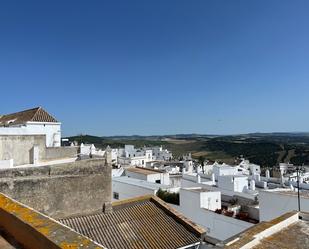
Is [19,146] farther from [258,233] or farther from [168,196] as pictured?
[168,196]

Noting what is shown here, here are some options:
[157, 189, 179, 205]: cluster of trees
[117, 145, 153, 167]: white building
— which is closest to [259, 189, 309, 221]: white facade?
[157, 189, 179, 205]: cluster of trees

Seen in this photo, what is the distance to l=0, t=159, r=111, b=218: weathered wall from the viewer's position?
32.7 ft

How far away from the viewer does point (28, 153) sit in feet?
52.0

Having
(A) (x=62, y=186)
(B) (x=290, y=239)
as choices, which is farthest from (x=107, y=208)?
(B) (x=290, y=239)

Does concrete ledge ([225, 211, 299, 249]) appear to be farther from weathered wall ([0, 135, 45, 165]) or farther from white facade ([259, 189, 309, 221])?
weathered wall ([0, 135, 45, 165])

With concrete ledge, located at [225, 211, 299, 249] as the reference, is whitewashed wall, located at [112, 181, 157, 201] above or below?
below

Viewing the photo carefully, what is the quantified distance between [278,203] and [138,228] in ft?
29.0

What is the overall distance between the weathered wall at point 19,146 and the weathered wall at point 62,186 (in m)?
4.76

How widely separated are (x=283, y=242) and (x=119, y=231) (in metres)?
6.51

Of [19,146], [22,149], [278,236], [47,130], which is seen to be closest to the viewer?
[278,236]

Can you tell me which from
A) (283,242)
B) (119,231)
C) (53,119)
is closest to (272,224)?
(283,242)

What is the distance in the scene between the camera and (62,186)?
1127 cm

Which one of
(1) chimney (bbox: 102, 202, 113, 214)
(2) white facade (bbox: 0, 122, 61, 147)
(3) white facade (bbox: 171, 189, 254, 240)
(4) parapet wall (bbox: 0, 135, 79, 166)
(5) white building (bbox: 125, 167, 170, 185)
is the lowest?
(3) white facade (bbox: 171, 189, 254, 240)

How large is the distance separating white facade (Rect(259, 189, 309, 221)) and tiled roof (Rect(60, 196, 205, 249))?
6407 millimetres
